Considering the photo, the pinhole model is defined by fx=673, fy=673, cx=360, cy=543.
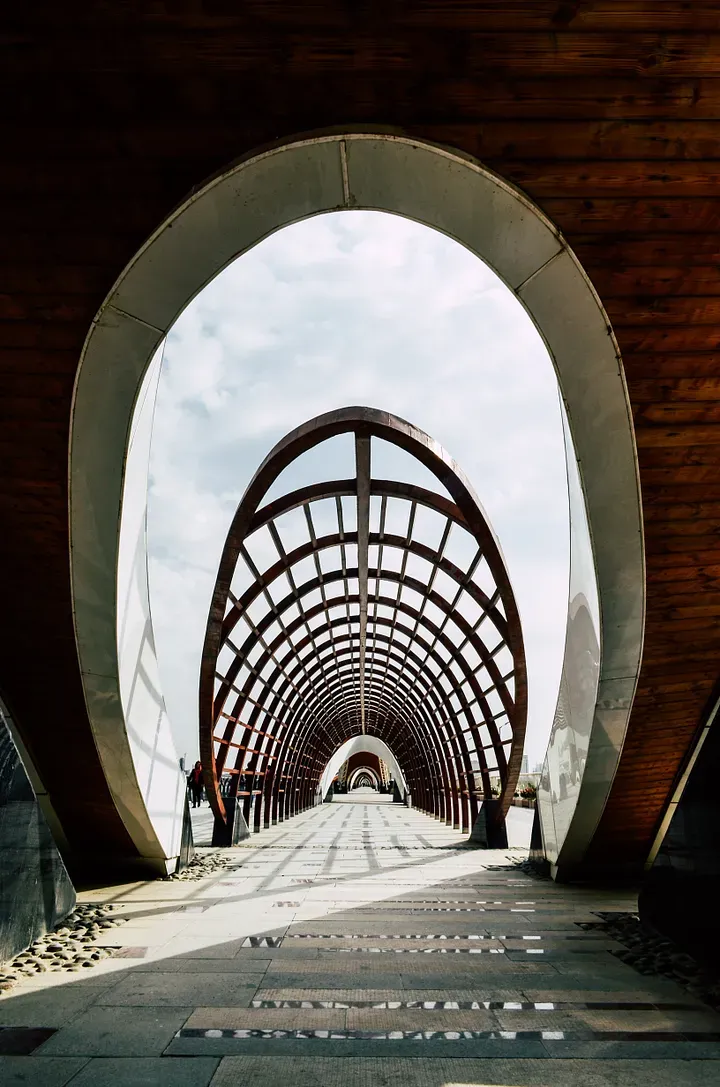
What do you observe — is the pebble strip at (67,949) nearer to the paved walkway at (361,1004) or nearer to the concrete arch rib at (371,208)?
the paved walkway at (361,1004)

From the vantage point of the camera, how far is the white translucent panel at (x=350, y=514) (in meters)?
11.9

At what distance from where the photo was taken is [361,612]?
17547 millimetres

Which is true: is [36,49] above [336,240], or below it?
below

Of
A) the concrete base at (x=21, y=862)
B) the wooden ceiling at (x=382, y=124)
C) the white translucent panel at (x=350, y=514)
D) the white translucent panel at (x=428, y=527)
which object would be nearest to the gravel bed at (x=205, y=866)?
the concrete base at (x=21, y=862)

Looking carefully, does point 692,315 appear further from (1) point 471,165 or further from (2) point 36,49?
(2) point 36,49

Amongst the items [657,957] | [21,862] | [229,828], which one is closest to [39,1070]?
[21,862]

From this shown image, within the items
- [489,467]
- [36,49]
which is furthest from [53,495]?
[489,467]

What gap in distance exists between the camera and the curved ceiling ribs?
1071 centimetres

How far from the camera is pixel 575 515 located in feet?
23.4

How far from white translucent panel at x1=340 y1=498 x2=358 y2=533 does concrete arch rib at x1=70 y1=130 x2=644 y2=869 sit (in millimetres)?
5556

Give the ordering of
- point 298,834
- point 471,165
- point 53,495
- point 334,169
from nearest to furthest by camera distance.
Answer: point 471,165, point 334,169, point 53,495, point 298,834

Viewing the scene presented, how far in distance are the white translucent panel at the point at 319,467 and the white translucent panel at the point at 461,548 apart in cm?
216

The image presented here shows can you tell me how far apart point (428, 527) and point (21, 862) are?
858 cm

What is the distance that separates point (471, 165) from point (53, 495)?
400cm
